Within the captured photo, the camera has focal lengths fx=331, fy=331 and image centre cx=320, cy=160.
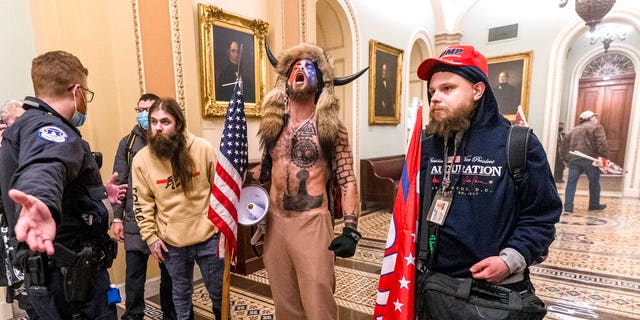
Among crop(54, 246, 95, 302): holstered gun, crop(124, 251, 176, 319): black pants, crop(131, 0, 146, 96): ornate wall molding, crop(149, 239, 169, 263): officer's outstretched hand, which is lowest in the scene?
crop(124, 251, 176, 319): black pants

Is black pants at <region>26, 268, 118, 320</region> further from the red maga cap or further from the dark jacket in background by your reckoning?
the red maga cap

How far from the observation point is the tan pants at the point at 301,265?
6.00 feet

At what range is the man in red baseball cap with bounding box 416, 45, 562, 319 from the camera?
132cm

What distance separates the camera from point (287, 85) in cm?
203

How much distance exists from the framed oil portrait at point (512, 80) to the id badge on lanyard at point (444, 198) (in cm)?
883

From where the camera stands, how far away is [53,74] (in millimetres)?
1556

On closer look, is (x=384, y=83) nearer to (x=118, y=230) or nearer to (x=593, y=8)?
(x=593, y=8)

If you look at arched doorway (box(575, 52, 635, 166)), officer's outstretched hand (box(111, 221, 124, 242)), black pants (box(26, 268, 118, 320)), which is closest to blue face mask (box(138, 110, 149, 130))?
officer's outstretched hand (box(111, 221, 124, 242))

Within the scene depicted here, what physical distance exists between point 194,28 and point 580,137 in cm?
725

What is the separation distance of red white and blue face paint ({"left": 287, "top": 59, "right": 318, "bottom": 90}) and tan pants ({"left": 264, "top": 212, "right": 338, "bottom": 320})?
76cm

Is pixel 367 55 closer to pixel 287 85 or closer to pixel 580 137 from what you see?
pixel 580 137

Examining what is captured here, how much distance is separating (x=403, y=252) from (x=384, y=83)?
258 inches

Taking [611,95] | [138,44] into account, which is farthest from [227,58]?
[611,95]

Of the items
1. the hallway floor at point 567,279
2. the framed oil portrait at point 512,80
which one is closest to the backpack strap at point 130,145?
the hallway floor at point 567,279
